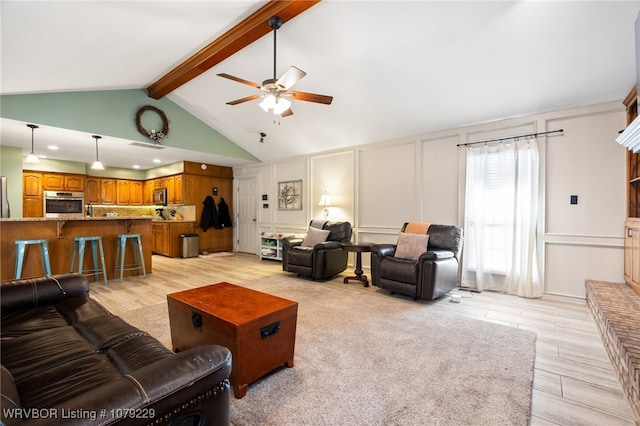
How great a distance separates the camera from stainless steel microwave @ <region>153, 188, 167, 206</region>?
7715 mm

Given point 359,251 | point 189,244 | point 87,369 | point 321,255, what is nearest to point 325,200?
point 321,255

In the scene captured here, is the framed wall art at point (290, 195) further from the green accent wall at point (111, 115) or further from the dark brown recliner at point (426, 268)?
the dark brown recliner at point (426, 268)

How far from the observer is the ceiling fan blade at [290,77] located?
2491mm

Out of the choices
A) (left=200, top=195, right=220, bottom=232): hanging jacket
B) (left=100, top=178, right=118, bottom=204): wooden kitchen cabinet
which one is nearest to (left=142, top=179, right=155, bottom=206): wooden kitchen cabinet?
(left=100, top=178, right=118, bottom=204): wooden kitchen cabinet

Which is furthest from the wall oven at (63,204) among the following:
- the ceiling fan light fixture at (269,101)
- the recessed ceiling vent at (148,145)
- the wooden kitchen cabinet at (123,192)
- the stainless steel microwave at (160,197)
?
the ceiling fan light fixture at (269,101)

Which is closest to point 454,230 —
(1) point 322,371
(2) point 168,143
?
(1) point 322,371

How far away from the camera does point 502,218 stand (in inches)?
154

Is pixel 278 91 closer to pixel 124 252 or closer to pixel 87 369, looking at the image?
pixel 87 369

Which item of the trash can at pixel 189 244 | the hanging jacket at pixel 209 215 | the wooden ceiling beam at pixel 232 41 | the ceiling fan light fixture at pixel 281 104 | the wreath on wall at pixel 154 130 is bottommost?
the trash can at pixel 189 244

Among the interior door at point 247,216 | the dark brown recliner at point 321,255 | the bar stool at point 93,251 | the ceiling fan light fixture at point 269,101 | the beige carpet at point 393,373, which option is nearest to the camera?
the beige carpet at point 393,373

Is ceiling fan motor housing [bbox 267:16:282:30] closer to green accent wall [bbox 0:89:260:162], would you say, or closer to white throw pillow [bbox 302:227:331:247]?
white throw pillow [bbox 302:227:331:247]

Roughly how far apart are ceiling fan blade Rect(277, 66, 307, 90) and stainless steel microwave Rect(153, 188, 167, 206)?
626 cm

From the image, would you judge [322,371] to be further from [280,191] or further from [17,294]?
[280,191]

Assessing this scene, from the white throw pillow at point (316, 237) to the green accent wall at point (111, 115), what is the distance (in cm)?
304
